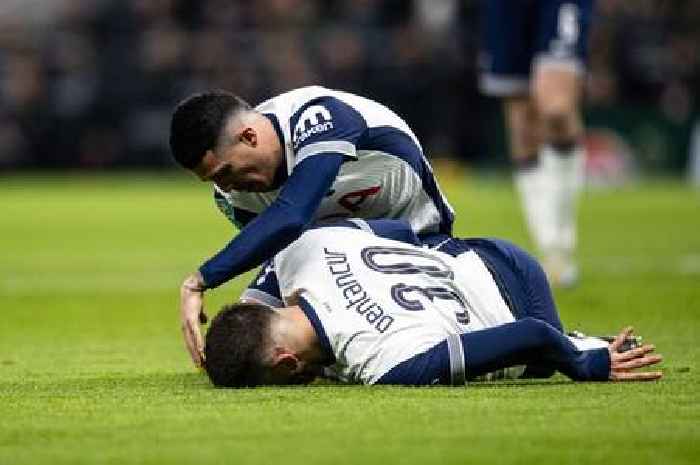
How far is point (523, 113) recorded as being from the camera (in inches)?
456

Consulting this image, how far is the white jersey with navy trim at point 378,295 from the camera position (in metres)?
5.92

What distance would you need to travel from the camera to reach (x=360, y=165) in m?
6.95

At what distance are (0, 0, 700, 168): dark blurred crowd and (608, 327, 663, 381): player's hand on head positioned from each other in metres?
20.3

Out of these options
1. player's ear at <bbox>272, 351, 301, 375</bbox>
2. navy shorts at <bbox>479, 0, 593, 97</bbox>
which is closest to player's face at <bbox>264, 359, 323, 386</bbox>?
player's ear at <bbox>272, 351, 301, 375</bbox>

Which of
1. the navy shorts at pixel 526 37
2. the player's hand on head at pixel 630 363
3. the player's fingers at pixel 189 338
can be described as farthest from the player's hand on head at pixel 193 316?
the navy shorts at pixel 526 37

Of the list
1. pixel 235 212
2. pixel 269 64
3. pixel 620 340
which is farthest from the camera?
pixel 269 64

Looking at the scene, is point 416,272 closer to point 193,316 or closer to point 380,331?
point 380,331

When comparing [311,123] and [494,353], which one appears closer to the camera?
[494,353]

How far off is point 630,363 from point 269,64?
22.0 m

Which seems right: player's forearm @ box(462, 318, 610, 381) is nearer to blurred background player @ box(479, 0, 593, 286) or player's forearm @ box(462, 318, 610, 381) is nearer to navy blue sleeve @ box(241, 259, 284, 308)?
navy blue sleeve @ box(241, 259, 284, 308)

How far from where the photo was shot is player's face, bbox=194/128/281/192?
250 inches

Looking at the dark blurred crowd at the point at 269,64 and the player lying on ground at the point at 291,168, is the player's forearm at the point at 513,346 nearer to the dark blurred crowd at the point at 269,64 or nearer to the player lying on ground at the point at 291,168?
the player lying on ground at the point at 291,168

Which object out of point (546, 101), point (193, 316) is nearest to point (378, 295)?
point (193, 316)

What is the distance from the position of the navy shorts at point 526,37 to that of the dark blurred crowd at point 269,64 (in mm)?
14879
